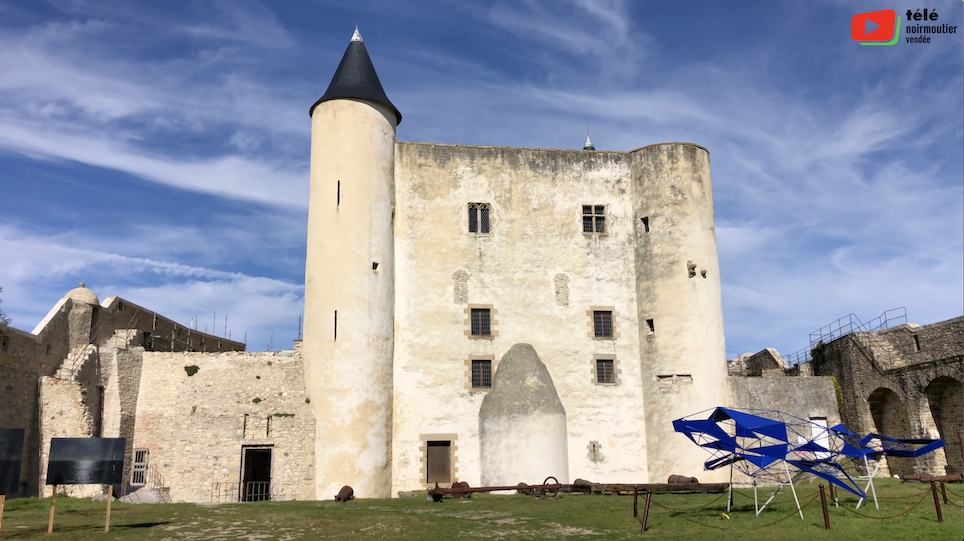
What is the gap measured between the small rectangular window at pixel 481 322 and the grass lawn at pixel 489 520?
24.8 feet

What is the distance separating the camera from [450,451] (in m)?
25.3

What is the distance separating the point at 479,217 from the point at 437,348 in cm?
535

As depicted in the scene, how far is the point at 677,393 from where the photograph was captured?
26.0m

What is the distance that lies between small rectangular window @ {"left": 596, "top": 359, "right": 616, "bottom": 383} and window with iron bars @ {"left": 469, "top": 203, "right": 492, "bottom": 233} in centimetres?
660

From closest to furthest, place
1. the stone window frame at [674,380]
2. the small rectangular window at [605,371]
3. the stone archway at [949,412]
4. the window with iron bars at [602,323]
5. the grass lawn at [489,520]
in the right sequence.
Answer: the grass lawn at [489,520] < the stone archway at [949,412] < the stone window frame at [674,380] < the small rectangular window at [605,371] < the window with iron bars at [602,323]

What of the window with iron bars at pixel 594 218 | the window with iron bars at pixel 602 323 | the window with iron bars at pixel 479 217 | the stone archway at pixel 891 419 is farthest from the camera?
the window with iron bars at pixel 594 218

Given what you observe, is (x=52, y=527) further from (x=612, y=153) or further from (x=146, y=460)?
(x=612, y=153)

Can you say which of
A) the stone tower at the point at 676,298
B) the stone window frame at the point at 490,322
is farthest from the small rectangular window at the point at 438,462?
the stone tower at the point at 676,298

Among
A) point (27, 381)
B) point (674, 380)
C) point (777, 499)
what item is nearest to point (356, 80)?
point (27, 381)

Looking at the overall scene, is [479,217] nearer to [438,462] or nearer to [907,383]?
[438,462]

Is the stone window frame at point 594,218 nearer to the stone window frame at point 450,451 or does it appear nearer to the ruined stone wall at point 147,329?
the stone window frame at point 450,451

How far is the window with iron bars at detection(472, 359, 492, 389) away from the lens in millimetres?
26297

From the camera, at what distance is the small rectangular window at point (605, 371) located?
2711 cm

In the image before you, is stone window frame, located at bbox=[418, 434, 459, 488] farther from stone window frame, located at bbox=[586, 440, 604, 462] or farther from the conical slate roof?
the conical slate roof
